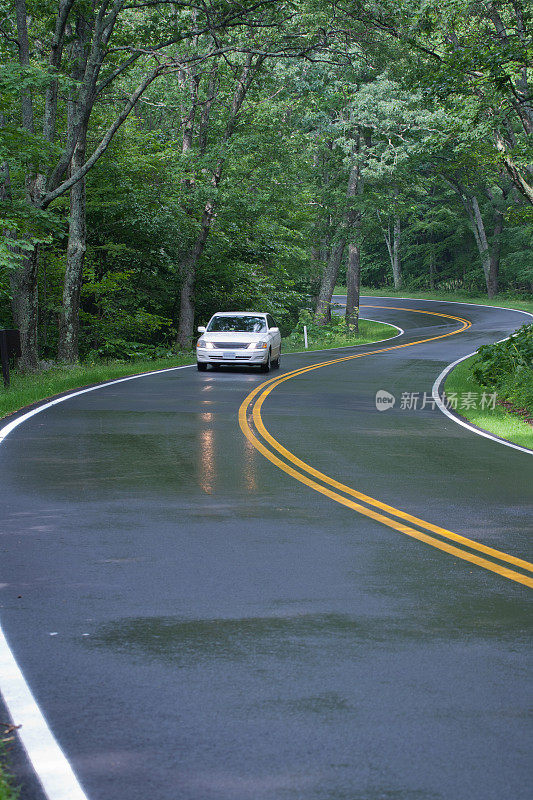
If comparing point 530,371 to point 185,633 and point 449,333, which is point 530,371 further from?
point 449,333

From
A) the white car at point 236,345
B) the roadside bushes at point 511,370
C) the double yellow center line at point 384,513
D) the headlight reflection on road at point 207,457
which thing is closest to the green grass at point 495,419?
the roadside bushes at point 511,370

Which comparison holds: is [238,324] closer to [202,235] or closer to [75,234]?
[75,234]

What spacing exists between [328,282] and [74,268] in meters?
28.9

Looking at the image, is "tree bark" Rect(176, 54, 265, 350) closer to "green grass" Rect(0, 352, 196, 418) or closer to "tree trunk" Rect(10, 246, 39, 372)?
"green grass" Rect(0, 352, 196, 418)

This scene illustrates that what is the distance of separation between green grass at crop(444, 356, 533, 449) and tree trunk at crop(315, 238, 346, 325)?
29.9 metres

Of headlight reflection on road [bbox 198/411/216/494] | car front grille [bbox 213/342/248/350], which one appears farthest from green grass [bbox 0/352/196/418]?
headlight reflection on road [bbox 198/411/216/494]

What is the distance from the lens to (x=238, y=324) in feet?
92.6

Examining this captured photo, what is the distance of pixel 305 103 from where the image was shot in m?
46.6

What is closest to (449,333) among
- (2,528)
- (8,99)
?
(8,99)

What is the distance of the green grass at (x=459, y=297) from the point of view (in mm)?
68719

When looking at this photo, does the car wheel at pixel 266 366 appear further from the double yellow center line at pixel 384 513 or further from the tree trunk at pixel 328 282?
the tree trunk at pixel 328 282

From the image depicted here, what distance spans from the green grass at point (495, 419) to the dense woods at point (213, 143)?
20.7 feet

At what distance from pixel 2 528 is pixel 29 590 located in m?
1.96

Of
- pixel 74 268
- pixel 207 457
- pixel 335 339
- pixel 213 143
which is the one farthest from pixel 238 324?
pixel 335 339
